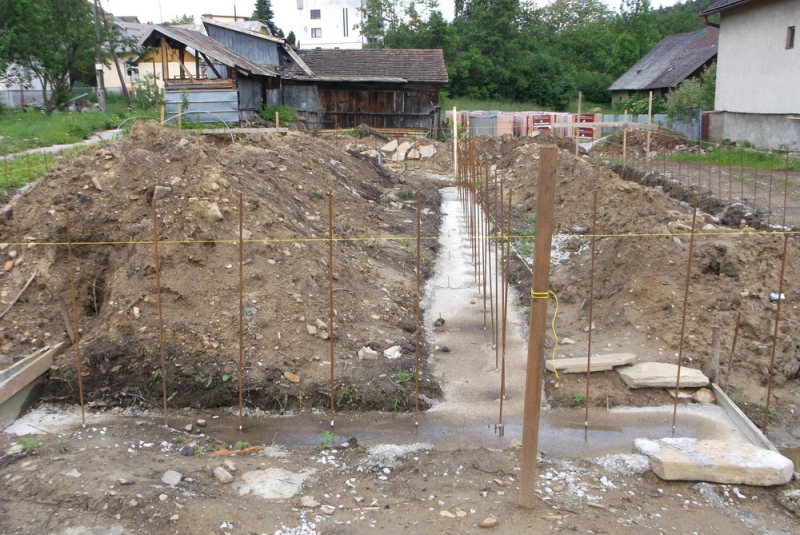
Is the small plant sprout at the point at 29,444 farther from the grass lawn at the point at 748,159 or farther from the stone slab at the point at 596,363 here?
the grass lawn at the point at 748,159

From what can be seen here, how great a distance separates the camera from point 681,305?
24.0 feet

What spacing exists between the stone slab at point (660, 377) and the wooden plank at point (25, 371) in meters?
5.48

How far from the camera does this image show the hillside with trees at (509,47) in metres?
43.9

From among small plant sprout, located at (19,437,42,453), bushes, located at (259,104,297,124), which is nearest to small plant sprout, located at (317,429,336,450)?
small plant sprout, located at (19,437,42,453)

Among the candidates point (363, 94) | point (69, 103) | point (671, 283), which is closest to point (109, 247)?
point (671, 283)

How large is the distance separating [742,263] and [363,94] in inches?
878

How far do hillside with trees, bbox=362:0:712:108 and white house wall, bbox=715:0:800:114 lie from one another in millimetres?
21234

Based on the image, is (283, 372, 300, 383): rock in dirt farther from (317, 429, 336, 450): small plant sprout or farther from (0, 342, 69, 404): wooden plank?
(0, 342, 69, 404): wooden plank

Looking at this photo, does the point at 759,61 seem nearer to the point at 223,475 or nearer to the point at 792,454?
the point at 792,454

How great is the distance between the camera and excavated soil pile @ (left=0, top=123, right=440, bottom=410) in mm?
6090

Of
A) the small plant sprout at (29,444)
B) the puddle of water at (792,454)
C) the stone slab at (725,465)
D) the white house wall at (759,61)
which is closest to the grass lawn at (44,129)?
the small plant sprout at (29,444)

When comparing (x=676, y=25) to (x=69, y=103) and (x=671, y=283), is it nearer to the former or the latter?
(x=69, y=103)

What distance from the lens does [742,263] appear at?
Answer: 7.71 metres

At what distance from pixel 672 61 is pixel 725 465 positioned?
38555 millimetres
